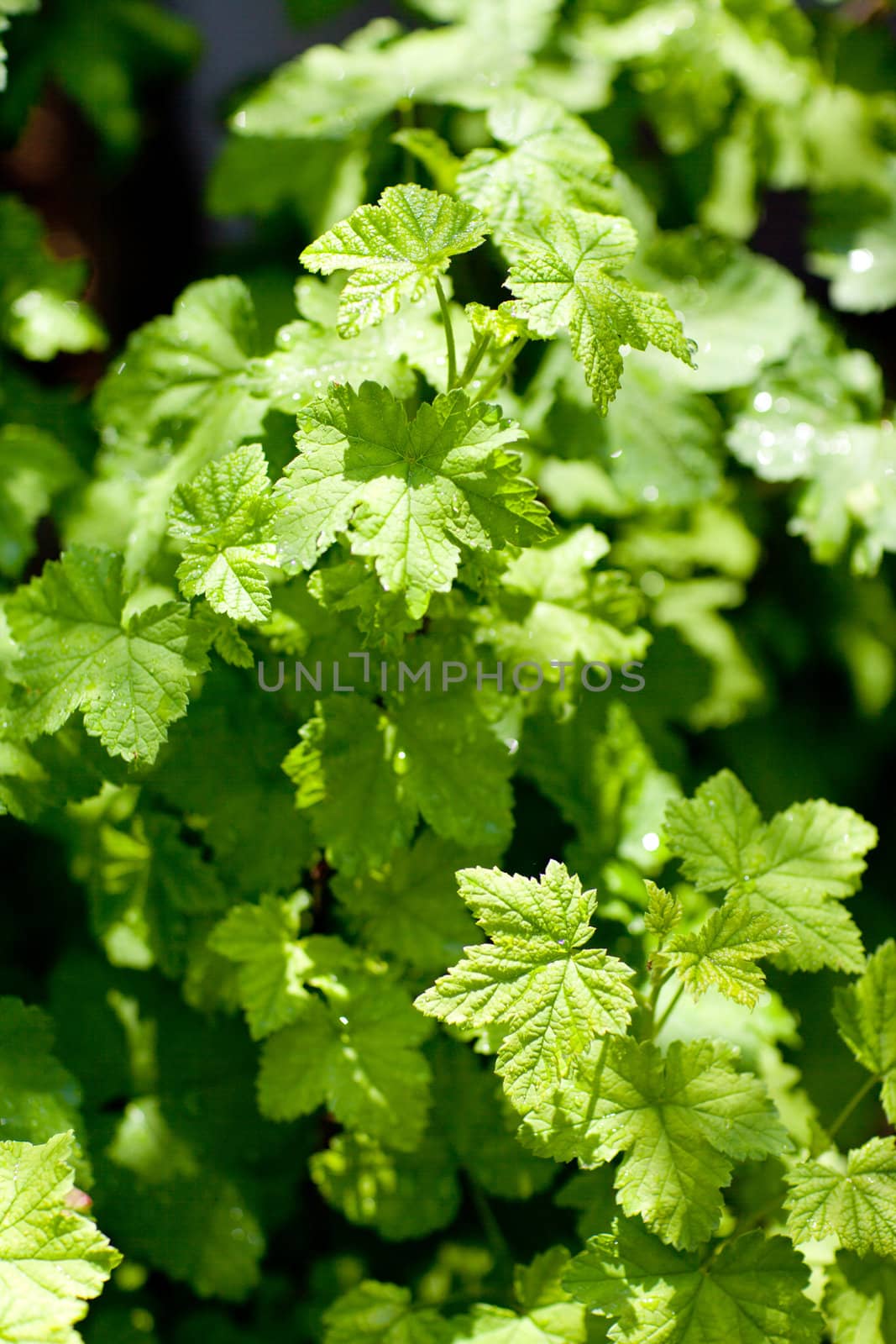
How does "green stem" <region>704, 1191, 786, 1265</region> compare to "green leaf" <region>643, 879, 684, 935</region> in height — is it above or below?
below

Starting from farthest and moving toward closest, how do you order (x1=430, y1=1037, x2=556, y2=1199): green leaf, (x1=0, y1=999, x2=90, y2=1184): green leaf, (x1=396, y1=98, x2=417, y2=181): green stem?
(x1=396, y1=98, x2=417, y2=181): green stem < (x1=430, y1=1037, x2=556, y2=1199): green leaf < (x1=0, y1=999, x2=90, y2=1184): green leaf

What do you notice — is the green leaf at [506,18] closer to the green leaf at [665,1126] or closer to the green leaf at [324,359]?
the green leaf at [324,359]

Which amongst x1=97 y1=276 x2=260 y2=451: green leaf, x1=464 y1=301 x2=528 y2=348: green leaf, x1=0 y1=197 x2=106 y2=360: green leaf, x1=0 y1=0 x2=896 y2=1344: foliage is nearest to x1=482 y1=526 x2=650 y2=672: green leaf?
x1=0 y1=0 x2=896 y2=1344: foliage

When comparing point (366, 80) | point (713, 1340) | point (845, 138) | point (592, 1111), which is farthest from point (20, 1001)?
point (845, 138)

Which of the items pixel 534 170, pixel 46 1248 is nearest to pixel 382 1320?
pixel 46 1248

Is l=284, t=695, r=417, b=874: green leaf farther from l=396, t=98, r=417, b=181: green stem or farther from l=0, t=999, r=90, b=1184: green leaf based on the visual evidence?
l=396, t=98, r=417, b=181: green stem

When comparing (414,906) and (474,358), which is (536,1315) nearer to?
(414,906)

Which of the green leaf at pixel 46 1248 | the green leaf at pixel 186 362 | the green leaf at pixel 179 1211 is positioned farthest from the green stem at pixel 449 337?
the green leaf at pixel 179 1211
